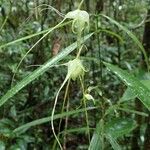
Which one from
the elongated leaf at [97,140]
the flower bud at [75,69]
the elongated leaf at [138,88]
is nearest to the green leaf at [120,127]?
the elongated leaf at [97,140]

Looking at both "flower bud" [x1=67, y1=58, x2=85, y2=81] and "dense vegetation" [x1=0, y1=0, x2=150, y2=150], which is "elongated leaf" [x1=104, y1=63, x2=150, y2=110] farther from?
"dense vegetation" [x1=0, y1=0, x2=150, y2=150]

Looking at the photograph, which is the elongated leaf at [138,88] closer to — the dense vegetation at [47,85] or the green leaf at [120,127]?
the green leaf at [120,127]

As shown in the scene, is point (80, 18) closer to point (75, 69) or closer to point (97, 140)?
point (75, 69)

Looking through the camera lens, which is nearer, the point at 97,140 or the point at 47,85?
the point at 97,140

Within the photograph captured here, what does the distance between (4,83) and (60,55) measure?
97 centimetres

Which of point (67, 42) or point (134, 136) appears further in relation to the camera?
point (134, 136)

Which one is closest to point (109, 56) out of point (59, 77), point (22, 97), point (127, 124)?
point (59, 77)


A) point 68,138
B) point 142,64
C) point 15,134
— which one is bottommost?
point 68,138

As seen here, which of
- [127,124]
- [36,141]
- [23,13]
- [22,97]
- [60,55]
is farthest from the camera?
[23,13]

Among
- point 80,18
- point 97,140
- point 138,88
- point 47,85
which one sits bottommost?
point 47,85

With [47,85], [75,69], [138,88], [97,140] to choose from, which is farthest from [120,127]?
[47,85]

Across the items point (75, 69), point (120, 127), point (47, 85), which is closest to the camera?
point (75, 69)

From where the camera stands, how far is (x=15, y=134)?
4.81ft

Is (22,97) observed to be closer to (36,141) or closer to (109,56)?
(36,141)
